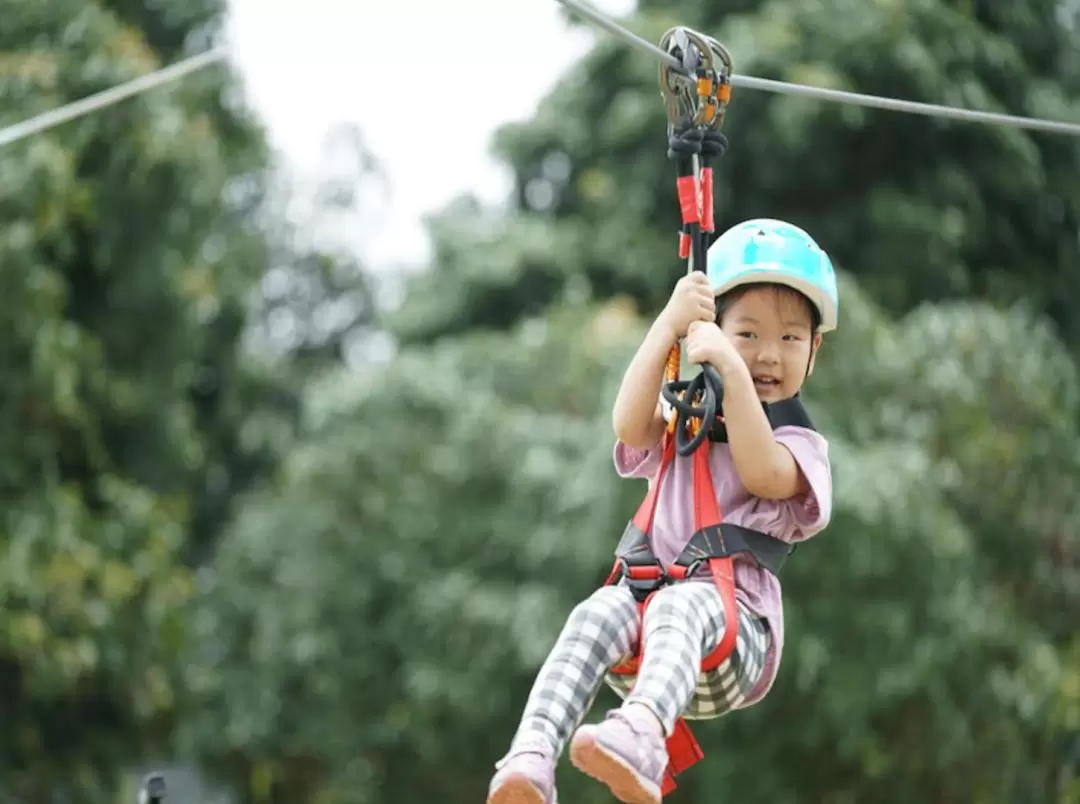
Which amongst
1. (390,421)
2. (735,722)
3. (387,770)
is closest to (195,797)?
(387,770)

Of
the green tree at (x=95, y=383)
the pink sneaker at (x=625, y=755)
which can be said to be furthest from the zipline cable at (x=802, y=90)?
the green tree at (x=95, y=383)

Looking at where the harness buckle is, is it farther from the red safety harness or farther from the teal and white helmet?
the teal and white helmet

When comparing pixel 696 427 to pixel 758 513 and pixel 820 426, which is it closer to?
pixel 758 513

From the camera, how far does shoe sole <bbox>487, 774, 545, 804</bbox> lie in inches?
123

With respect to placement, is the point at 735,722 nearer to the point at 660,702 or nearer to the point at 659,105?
the point at 659,105

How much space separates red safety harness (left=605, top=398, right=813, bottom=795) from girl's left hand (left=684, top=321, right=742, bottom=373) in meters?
0.17

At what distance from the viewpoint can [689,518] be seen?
3.61m

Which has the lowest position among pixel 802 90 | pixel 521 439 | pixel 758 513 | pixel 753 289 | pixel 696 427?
pixel 758 513

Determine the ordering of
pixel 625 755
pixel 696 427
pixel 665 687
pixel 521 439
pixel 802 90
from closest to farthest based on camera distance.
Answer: pixel 625 755 → pixel 665 687 → pixel 696 427 → pixel 802 90 → pixel 521 439

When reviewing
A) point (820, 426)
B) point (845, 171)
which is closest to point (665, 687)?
point (820, 426)

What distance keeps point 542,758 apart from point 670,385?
747mm

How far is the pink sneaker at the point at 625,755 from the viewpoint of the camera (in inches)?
121

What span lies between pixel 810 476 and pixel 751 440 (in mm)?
167

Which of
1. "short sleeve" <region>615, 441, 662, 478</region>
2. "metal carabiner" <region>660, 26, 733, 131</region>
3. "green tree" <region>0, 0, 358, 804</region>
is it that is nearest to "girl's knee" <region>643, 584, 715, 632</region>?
"short sleeve" <region>615, 441, 662, 478</region>
